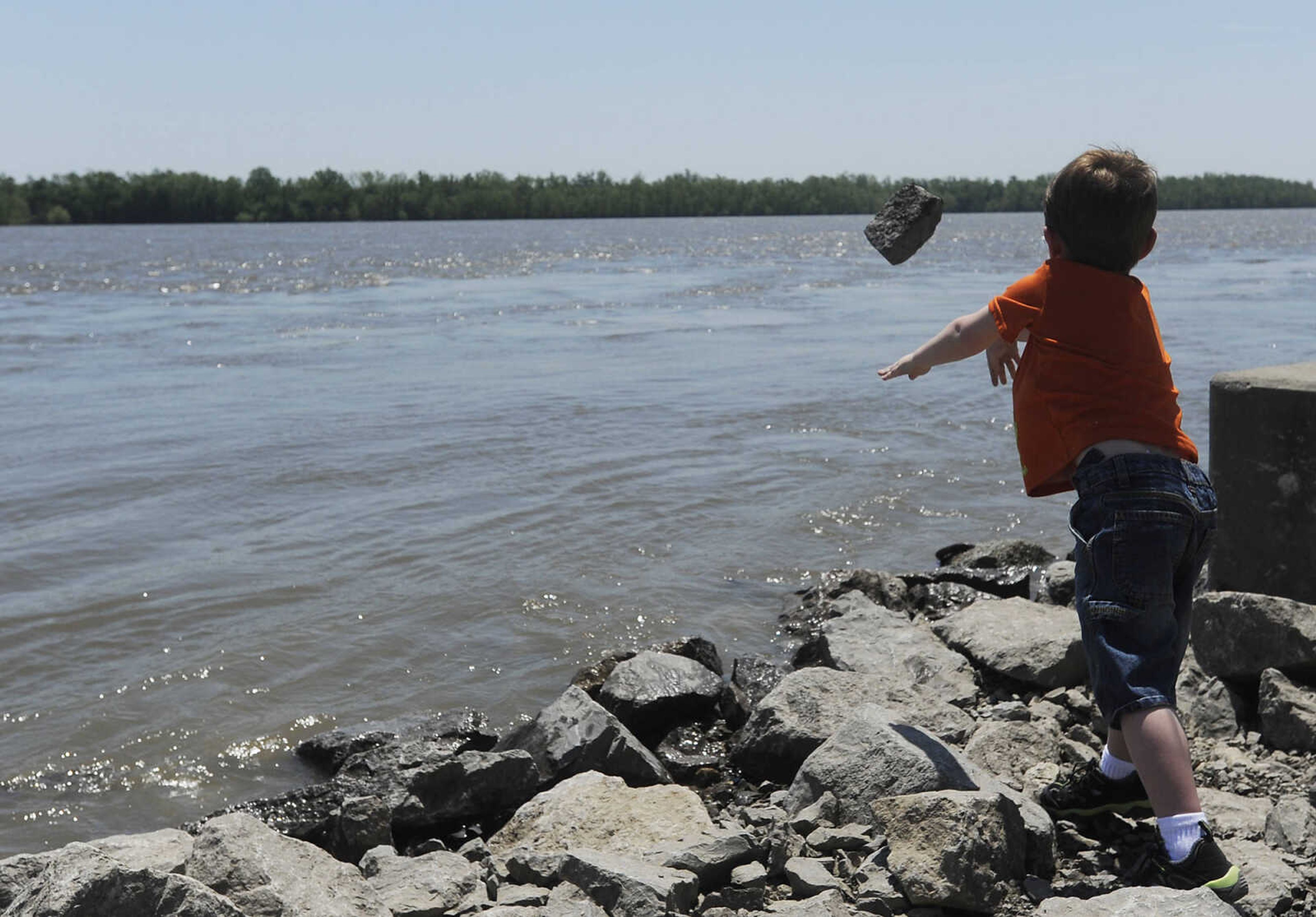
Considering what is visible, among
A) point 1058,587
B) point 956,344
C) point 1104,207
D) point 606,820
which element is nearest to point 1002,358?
point 956,344

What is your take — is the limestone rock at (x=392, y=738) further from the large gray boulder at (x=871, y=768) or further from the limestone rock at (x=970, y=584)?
the limestone rock at (x=970, y=584)

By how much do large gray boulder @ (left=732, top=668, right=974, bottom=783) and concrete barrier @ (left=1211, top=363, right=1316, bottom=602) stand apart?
1181 mm

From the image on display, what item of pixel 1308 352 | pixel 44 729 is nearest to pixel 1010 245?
pixel 1308 352

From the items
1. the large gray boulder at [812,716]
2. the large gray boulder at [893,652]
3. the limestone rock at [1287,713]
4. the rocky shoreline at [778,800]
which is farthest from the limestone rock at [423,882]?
the limestone rock at [1287,713]

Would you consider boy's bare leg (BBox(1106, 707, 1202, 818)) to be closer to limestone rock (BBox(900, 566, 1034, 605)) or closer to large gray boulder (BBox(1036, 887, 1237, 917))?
large gray boulder (BBox(1036, 887, 1237, 917))

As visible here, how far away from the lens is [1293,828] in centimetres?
328

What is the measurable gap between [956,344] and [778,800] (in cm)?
154

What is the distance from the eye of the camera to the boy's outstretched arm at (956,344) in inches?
131

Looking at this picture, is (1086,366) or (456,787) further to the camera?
(456,787)

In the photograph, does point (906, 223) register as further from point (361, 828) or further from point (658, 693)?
point (361, 828)

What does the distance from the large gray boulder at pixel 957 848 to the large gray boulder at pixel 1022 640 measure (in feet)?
5.21

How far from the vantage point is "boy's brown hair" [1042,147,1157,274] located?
10.5ft

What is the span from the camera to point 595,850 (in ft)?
11.6

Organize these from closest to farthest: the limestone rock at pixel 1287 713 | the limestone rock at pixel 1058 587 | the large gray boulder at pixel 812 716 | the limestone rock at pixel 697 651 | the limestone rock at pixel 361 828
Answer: the limestone rock at pixel 1287 713, the limestone rock at pixel 361 828, the large gray boulder at pixel 812 716, the limestone rock at pixel 697 651, the limestone rock at pixel 1058 587
